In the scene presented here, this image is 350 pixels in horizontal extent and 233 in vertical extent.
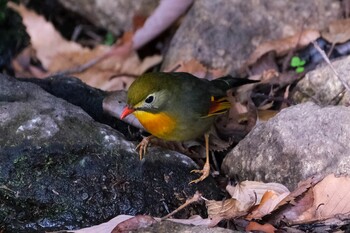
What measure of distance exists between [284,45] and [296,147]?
200cm

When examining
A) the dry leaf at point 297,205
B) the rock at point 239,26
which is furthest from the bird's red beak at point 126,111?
the rock at point 239,26

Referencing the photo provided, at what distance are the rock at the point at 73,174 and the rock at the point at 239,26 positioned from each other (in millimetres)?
1960

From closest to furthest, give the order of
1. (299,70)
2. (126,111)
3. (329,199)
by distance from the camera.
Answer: (329,199), (126,111), (299,70)

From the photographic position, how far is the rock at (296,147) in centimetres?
417

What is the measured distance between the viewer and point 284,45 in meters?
6.12

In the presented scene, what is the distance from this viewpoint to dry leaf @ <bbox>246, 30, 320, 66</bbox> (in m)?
6.09

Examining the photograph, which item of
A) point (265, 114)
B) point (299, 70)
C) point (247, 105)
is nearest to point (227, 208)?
point (265, 114)

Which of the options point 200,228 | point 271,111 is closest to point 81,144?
point 200,228

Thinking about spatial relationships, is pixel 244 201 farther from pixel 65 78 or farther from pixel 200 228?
pixel 65 78

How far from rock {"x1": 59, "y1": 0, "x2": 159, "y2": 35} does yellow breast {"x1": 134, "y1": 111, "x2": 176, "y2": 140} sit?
8.33 feet

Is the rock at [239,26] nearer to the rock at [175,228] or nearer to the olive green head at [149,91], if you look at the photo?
the olive green head at [149,91]

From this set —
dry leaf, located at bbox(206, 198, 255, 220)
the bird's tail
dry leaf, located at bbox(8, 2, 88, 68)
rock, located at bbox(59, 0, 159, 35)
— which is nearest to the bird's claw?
dry leaf, located at bbox(206, 198, 255, 220)

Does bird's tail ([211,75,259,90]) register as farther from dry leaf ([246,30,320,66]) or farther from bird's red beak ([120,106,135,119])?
bird's red beak ([120,106,135,119])

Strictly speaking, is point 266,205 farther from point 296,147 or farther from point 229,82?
point 229,82
